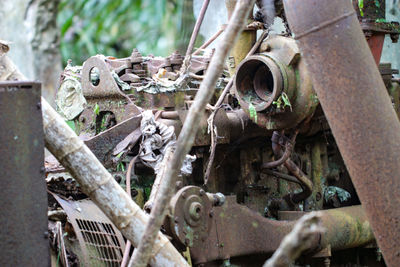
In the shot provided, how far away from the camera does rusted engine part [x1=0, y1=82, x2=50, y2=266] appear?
2250 mm

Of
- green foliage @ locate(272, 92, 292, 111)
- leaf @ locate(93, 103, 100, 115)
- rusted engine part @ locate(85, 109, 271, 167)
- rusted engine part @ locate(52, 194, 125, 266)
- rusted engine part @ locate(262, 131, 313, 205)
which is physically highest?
green foliage @ locate(272, 92, 292, 111)

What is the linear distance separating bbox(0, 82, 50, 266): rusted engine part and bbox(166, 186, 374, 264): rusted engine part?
911mm

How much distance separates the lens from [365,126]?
8.33 ft

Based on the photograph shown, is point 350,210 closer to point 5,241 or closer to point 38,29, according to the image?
point 5,241

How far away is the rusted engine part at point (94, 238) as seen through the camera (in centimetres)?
324

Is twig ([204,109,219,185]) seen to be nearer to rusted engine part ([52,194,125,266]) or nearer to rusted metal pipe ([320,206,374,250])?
rusted engine part ([52,194,125,266])

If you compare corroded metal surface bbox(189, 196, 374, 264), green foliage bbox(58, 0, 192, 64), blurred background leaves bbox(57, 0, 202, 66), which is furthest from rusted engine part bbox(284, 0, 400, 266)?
green foliage bbox(58, 0, 192, 64)

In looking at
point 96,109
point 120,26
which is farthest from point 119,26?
point 96,109

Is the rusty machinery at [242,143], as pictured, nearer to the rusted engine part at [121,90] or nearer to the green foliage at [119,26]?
the rusted engine part at [121,90]

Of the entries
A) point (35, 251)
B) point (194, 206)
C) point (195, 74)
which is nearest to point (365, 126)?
point (194, 206)

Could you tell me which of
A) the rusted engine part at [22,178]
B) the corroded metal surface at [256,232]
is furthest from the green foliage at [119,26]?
the rusted engine part at [22,178]

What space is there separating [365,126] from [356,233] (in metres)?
1.77

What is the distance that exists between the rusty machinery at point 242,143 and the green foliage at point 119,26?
2.24ft

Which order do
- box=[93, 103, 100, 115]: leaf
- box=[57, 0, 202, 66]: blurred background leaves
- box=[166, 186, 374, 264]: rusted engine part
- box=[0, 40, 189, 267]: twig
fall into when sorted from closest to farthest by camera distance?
box=[0, 40, 189, 267]: twig, box=[166, 186, 374, 264]: rusted engine part, box=[93, 103, 100, 115]: leaf, box=[57, 0, 202, 66]: blurred background leaves
